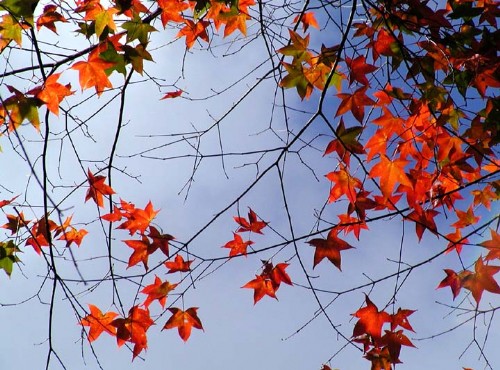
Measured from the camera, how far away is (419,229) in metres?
3.01

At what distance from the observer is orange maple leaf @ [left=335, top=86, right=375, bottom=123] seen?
9.11ft

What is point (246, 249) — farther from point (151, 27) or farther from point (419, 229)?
point (151, 27)

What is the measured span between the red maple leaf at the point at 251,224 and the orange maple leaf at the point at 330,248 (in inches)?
21.0

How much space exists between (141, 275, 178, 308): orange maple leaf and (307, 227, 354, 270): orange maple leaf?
3.08 ft

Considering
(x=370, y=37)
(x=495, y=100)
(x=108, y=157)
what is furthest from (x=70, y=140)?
(x=495, y=100)

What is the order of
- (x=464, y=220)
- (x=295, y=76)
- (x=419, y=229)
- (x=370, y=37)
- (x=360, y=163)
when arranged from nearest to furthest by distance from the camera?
(x=360, y=163) < (x=295, y=76) < (x=419, y=229) < (x=370, y=37) < (x=464, y=220)

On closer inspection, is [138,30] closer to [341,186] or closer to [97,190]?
[97,190]

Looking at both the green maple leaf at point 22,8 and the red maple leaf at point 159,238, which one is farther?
the red maple leaf at point 159,238

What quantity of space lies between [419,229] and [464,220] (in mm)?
866

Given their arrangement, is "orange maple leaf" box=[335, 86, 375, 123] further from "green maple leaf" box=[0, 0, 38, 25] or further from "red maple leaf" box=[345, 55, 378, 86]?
"green maple leaf" box=[0, 0, 38, 25]

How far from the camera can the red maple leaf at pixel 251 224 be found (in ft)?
10.8

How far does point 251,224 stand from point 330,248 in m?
0.66

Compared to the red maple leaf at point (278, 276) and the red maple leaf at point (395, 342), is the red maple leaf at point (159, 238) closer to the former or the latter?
the red maple leaf at point (278, 276)

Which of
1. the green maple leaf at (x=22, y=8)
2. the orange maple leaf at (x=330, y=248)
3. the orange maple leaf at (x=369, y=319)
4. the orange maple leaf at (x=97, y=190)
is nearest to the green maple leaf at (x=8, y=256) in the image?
the orange maple leaf at (x=97, y=190)
